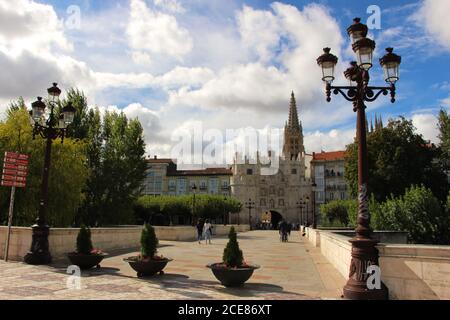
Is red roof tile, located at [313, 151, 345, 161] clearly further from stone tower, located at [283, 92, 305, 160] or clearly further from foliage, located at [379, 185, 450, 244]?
foliage, located at [379, 185, 450, 244]

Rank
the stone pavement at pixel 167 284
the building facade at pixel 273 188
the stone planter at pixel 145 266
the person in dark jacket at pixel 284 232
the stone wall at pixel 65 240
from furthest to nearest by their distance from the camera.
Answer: the building facade at pixel 273 188
the person in dark jacket at pixel 284 232
the stone wall at pixel 65 240
the stone planter at pixel 145 266
the stone pavement at pixel 167 284

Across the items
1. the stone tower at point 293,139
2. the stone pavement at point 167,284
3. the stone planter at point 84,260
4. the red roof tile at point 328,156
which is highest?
the stone tower at point 293,139

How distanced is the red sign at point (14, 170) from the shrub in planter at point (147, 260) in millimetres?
5887

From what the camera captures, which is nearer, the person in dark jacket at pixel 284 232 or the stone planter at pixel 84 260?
the stone planter at pixel 84 260

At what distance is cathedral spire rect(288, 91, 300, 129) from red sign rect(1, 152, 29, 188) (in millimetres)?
94874

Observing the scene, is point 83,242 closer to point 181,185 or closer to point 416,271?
point 416,271

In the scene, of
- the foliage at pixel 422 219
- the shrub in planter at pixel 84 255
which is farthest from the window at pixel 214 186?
the shrub in planter at pixel 84 255

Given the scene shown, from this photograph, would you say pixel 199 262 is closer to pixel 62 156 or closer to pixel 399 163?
pixel 62 156

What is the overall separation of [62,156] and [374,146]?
95.5 feet

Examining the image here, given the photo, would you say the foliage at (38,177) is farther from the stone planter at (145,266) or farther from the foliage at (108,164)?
the stone planter at (145,266)

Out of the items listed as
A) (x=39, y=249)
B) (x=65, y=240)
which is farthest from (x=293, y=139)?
(x=39, y=249)

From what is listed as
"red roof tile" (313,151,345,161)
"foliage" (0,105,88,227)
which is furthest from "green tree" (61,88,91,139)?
"red roof tile" (313,151,345,161)

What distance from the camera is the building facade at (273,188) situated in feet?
280

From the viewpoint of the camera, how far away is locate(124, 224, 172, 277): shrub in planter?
10141 mm
